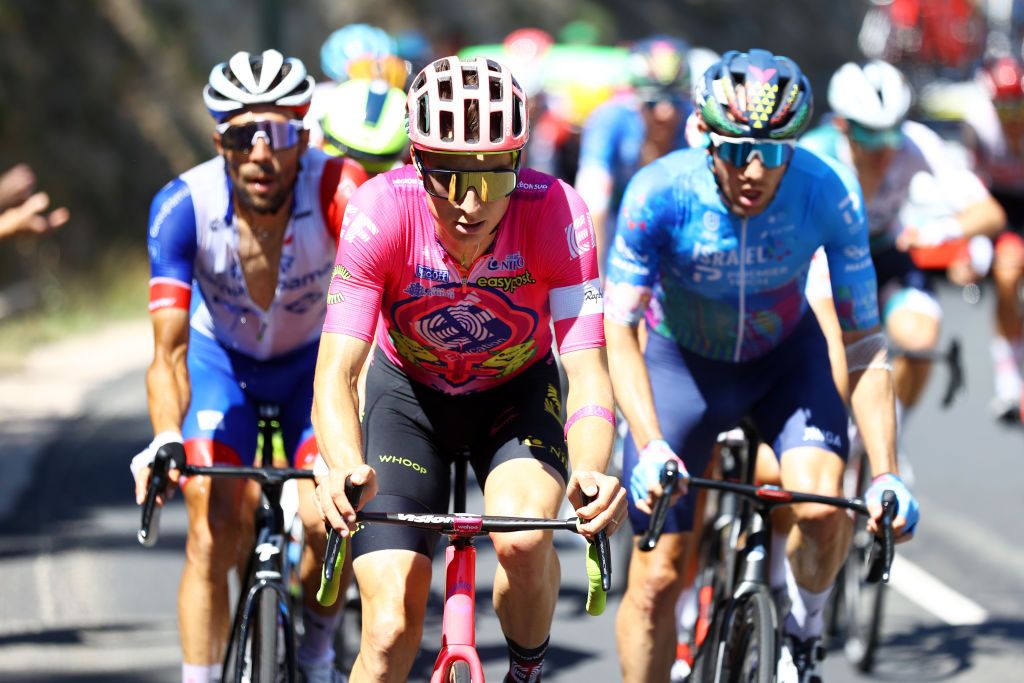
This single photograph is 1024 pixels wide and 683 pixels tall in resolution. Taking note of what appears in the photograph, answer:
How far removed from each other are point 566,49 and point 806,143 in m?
17.1

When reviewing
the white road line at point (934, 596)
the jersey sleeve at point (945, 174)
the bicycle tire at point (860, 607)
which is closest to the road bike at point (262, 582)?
the bicycle tire at point (860, 607)

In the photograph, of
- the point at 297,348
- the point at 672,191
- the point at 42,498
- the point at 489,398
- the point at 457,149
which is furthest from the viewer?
the point at 42,498

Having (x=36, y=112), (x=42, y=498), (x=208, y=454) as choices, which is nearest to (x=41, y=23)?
(x=36, y=112)

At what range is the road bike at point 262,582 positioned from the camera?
4.74 m

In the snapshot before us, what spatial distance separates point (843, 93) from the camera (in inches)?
294

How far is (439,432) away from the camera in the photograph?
15.8 feet

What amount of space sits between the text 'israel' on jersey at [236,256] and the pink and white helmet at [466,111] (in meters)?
1.20

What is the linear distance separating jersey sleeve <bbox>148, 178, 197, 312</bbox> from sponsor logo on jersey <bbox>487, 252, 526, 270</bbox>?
4.06ft

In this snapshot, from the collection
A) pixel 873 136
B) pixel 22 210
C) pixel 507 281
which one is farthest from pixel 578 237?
pixel 873 136

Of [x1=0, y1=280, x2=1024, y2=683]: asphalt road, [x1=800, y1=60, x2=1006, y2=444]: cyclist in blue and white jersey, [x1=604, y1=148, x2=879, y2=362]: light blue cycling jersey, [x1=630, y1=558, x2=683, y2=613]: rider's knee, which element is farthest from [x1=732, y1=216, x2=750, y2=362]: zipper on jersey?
[x1=800, y1=60, x2=1006, y2=444]: cyclist in blue and white jersey

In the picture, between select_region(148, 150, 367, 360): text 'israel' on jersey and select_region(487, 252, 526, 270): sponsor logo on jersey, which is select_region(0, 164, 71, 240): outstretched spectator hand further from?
select_region(487, 252, 526, 270): sponsor logo on jersey

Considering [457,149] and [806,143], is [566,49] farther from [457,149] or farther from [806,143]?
[457,149]

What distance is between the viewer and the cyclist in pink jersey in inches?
169

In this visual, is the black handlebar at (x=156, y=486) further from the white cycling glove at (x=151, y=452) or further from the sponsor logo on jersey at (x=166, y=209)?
the sponsor logo on jersey at (x=166, y=209)
